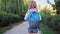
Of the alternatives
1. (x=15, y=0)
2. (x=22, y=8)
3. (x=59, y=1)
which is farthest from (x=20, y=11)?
(x=59, y=1)

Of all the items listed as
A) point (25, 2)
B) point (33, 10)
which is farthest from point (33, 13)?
point (25, 2)

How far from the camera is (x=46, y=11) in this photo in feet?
93.6

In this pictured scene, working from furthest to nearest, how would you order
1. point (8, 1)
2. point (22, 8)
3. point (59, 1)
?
point (22, 8) < point (8, 1) < point (59, 1)

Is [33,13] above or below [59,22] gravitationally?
above

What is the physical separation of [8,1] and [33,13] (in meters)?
18.8

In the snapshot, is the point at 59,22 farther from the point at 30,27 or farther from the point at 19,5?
the point at 19,5

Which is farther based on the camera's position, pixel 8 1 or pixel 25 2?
pixel 25 2

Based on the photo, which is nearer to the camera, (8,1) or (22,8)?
(8,1)

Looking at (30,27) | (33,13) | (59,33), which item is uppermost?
(33,13)

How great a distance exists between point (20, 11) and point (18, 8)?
3.87 ft

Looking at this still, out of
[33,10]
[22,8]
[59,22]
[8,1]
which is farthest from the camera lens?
[22,8]

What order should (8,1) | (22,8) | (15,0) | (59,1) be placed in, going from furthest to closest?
(22,8)
(15,0)
(8,1)
(59,1)

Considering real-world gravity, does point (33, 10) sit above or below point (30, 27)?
above

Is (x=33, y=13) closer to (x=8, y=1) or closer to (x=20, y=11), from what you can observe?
(x=8, y=1)
